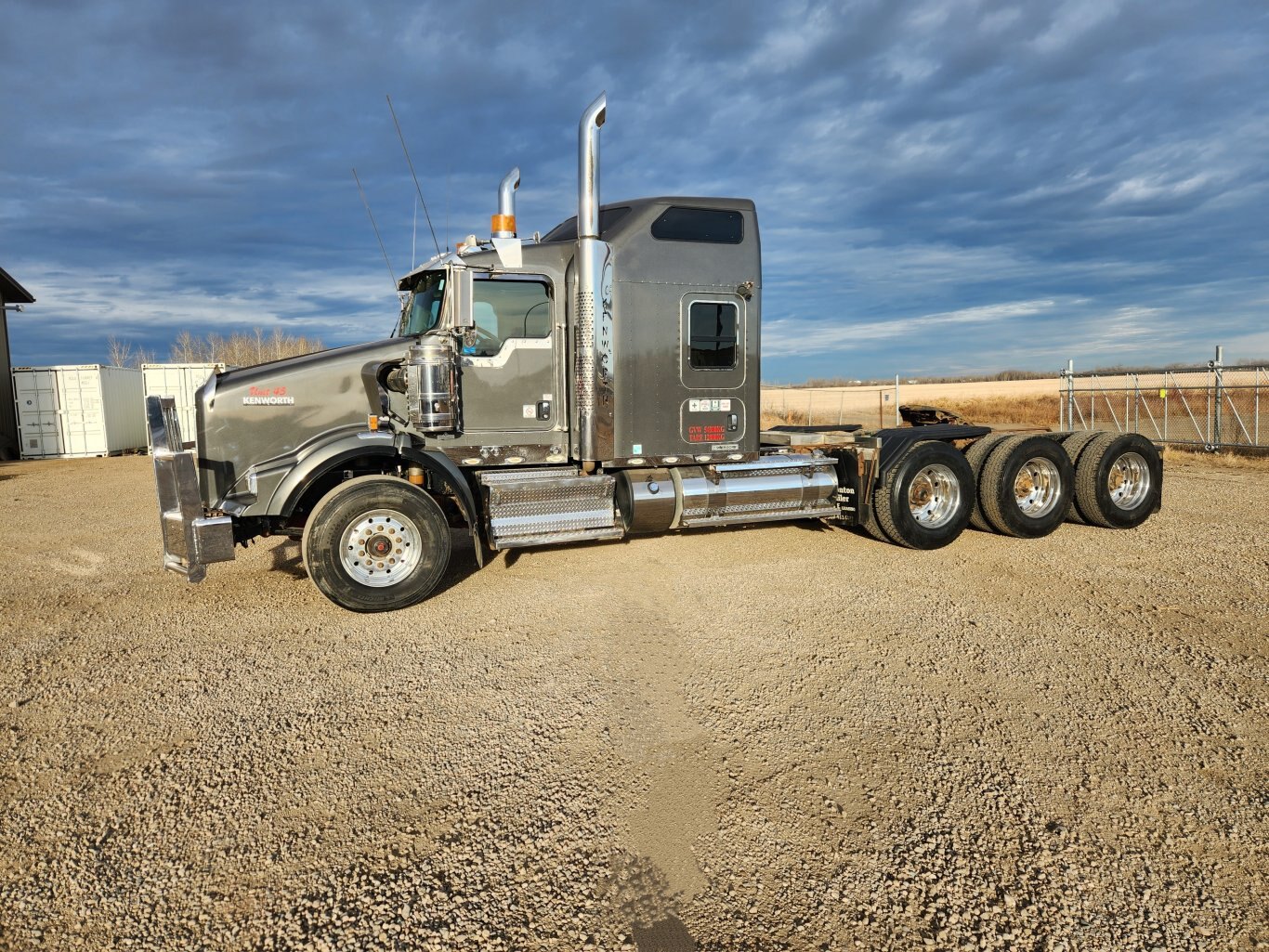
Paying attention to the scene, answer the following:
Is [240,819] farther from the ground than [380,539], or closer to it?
closer to it

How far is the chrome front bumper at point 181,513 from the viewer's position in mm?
5262

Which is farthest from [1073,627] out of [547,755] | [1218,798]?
[547,755]

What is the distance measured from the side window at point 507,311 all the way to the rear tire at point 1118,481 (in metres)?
6.24

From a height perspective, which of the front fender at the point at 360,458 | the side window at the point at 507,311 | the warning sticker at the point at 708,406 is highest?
the side window at the point at 507,311

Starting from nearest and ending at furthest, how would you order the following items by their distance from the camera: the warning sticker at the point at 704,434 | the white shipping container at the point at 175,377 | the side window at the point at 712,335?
the side window at the point at 712,335 < the warning sticker at the point at 704,434 < the white shipping container at the point at 175,377

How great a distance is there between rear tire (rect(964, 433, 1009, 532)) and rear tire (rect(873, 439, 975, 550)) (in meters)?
0.15

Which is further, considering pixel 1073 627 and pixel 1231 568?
pixel 1231 568

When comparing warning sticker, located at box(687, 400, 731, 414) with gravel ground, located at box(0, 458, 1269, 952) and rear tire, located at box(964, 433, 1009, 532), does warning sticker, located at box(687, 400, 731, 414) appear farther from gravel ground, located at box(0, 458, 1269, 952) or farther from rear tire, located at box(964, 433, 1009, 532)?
rear tire, located at box(964, 433, 1009, 532)

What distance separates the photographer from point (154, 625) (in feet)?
17.8

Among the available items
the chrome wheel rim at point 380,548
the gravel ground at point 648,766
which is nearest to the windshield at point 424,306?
the chrome wheel rim at point 380,548

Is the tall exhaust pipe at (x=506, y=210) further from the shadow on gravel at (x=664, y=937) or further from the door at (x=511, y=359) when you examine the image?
the shadow on gravel at (x=664, y=937)

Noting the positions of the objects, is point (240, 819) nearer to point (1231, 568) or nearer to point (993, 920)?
point (993, 920)

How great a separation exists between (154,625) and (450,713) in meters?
3.01

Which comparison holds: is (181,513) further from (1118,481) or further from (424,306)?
(1118,481)
